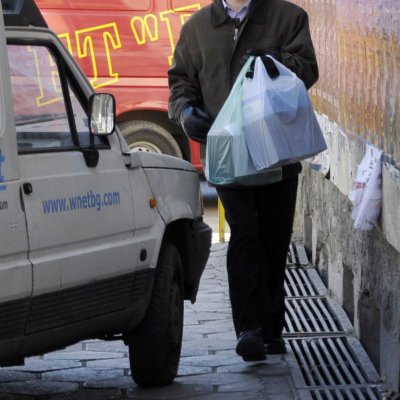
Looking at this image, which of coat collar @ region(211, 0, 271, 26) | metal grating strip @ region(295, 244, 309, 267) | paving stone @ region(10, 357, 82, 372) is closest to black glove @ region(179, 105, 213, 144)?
coat collar @ region(211, 0, 271, 26)

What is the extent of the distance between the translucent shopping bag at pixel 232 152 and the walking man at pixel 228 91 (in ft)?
0.56

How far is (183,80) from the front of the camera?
270 inches

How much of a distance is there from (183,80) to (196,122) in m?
0.31

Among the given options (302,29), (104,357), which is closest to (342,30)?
(302,29)

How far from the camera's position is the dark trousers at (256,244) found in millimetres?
6637

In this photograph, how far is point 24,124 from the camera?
536cm

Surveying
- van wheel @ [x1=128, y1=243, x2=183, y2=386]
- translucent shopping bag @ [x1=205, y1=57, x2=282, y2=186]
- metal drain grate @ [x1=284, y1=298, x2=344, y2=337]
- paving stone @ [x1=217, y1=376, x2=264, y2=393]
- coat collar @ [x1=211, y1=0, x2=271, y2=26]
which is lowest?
metal drain grate @ [x1=284, y1=298, x2=344, y2=337]

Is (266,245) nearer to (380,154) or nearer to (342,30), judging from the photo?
(380,154)

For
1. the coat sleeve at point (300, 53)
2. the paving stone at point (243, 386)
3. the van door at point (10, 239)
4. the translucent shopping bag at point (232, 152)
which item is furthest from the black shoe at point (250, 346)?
the van door at point (10, 239)

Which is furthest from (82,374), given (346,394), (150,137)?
(150,137)

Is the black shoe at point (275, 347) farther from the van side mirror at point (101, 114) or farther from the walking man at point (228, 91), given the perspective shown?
the van side mirror at point (101, 114)

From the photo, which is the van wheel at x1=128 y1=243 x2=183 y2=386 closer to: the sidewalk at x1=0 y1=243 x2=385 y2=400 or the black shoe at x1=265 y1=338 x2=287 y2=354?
the sidewalk at x1=0 y1=243 x2=385 y2=400

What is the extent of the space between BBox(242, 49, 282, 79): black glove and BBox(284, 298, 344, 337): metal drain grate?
1741mm

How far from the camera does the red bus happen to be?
14.6m
